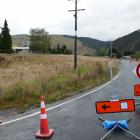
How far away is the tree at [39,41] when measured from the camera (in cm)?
15100

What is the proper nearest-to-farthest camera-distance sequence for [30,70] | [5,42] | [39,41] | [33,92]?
[33,92] < [30,70] < [5,42] < [39,41]

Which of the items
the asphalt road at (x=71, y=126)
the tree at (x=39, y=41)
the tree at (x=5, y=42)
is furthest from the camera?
the tree at (x=39, y=41)

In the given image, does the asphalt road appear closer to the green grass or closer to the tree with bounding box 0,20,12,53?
the green grass

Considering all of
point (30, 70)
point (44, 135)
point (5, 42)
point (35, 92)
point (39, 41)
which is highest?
point (39, 41)

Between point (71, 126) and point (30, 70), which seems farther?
point (30, 70)

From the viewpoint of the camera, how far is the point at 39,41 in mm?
156125

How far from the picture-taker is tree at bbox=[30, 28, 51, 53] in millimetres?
151000

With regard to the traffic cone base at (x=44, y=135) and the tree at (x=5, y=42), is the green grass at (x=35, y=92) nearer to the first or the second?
the traffic cone base at (x=44, y=135)

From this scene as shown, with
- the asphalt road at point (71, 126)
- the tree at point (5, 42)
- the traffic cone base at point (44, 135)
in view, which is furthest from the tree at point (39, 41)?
the traffic cone base at point (44, 135)

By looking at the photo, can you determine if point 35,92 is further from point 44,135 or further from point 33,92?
point 44,135

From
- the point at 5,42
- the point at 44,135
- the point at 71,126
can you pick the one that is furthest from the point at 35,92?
the point at 5,42

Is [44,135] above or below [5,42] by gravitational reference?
below

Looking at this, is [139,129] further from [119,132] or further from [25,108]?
[25,108]

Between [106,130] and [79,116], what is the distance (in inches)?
80.9
